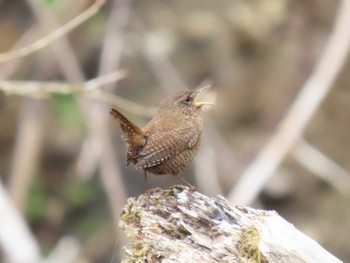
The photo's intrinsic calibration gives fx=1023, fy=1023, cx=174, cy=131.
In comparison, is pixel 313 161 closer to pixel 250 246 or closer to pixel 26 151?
pixel 26 151

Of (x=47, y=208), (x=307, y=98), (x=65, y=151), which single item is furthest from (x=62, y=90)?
(x=65, y=151)

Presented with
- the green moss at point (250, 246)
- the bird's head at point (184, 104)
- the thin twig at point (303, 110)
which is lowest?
the green moss at point (250, 246)

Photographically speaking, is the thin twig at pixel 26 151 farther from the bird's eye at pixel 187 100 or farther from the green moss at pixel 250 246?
the green moss at pixel 250 246

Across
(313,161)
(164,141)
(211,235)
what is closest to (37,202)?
(313,161)

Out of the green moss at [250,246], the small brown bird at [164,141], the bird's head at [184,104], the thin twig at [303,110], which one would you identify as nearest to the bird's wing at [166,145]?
the small brown bird at [164,141]

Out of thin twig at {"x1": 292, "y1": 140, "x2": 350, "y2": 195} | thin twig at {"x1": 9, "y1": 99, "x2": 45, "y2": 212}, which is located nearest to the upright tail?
thin twig at {"x1": 292, "y1": 140, "x2": 350, "y2": 195}

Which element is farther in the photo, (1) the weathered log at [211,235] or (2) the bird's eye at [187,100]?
(2) the bird's eye at [187,100]

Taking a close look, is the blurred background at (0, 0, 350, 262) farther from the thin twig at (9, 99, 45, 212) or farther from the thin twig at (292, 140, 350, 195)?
the thin twig at (292, 140, 350, 195)
